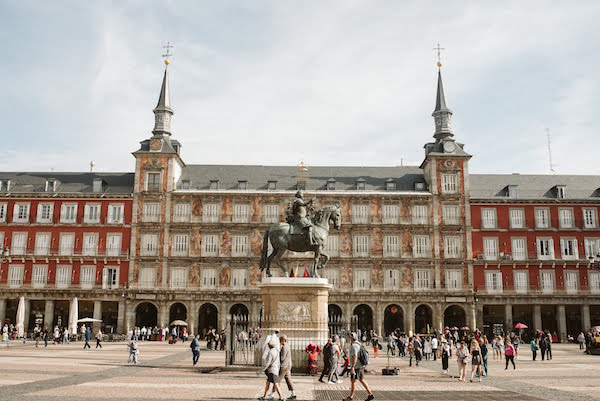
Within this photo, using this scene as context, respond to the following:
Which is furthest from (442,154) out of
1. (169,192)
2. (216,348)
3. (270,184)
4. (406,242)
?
(216,348)

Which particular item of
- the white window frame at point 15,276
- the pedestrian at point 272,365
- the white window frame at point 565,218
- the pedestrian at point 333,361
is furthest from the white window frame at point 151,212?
the pedestrian at point 272,365

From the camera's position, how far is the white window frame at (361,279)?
2245 inches

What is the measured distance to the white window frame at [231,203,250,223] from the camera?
58375 mm

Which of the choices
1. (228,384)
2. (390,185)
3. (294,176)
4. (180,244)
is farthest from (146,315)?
(228,384)

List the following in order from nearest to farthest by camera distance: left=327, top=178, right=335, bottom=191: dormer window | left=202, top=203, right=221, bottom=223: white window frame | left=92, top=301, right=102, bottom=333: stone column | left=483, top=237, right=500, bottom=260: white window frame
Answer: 1. left=92, top=301, right=102, bottom=333: stone column
2. left=483, top=237, right=500, bottom=260: white window frame
3. left=202, top=203, right=221, bottom=223: white window frame
4. left=327, top=178, right=335, bottom=191: dormer window

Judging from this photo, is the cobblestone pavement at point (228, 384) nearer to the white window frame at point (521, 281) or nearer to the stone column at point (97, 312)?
the stone column at point (97, 312)

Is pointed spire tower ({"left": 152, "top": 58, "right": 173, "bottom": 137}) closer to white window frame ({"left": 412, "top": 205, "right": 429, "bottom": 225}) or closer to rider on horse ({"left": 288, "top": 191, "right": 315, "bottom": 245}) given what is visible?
white window frame ({"left": 412, "top": 205, "right": 429, "bottom": 225})

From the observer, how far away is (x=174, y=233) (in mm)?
57938

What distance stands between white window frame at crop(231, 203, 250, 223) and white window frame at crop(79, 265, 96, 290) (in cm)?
1500

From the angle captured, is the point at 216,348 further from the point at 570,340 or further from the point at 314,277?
the point at 570,340

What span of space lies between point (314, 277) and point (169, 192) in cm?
3927

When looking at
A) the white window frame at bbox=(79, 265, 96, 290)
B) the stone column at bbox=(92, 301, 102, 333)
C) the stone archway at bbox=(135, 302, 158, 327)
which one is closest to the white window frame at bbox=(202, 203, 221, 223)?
the stone archway at bbox=(135, 302, 158, 327)

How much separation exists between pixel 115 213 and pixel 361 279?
25954 millimetres

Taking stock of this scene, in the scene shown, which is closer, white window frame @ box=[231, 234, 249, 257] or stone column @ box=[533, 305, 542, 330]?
stone column @ box=[533, 305, 542, 330]
